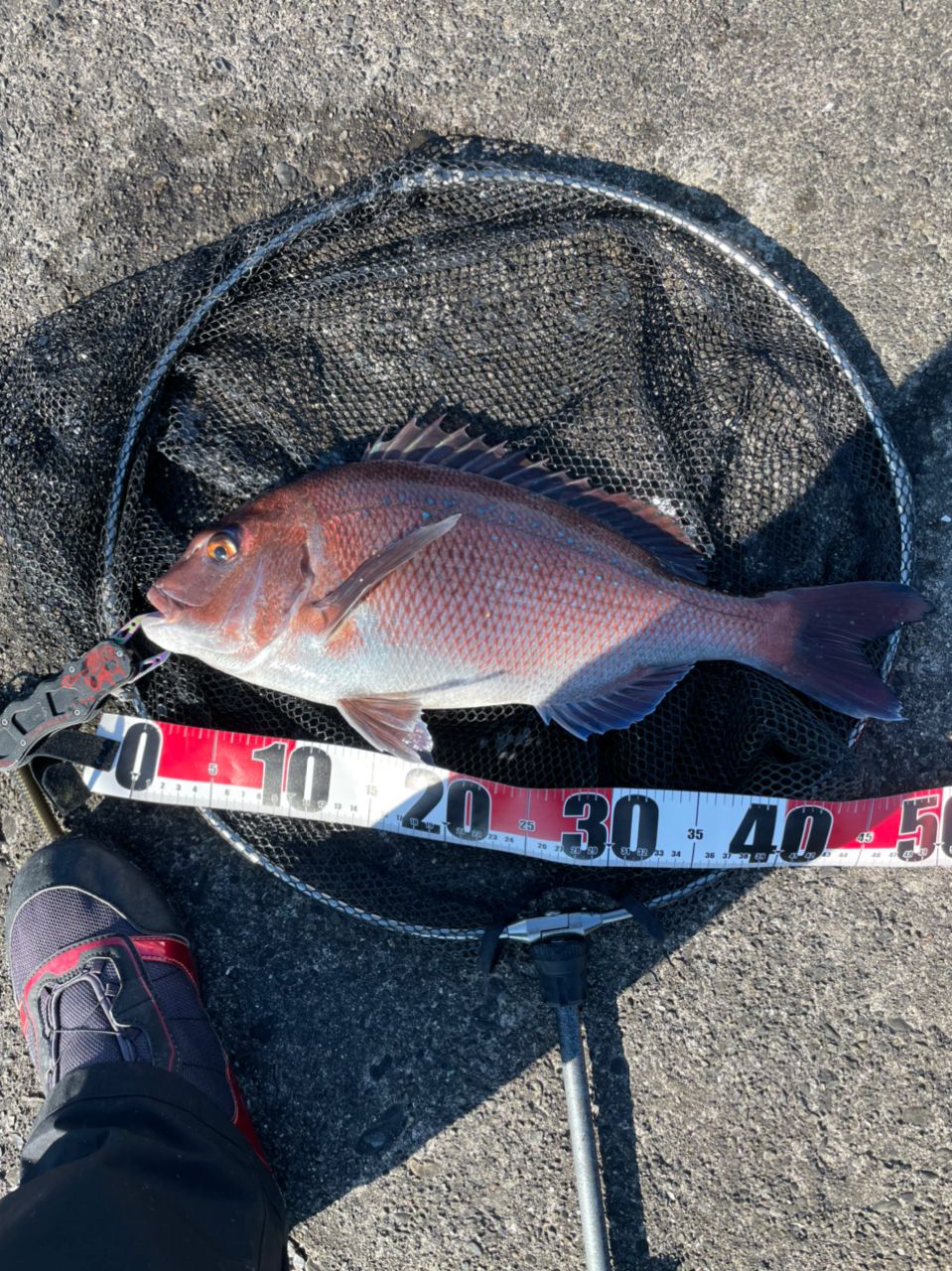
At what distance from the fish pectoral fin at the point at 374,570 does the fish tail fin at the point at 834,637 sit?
880 millimetres

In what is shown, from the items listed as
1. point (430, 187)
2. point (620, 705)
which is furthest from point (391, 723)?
point (430, 187)

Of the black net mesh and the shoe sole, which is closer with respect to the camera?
the black net mesh

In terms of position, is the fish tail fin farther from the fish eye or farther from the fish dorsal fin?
the fish eye

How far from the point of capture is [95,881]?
237cm

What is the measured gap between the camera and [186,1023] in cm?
235

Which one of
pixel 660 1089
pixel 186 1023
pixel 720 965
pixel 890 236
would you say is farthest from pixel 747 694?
pixel 186 1023

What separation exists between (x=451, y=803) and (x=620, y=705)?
53cm

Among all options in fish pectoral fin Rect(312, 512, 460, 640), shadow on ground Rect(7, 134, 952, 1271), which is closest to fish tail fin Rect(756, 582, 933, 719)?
shadow on ground Rect(7, 134, 952, 1271)

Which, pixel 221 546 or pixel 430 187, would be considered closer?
pixel 221 546

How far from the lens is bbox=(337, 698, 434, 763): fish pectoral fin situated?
2.12 meters

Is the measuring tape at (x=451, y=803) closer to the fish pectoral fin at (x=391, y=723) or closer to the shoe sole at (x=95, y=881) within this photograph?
the fish pectoral fin at (x=391, y=723)

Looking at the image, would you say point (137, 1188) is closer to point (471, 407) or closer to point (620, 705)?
point (620, 705)

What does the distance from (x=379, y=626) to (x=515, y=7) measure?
1.97 meters

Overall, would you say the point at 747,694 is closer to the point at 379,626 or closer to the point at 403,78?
the point at 379,626
